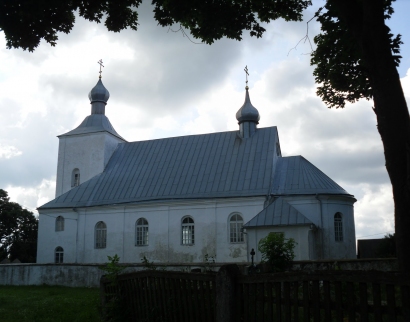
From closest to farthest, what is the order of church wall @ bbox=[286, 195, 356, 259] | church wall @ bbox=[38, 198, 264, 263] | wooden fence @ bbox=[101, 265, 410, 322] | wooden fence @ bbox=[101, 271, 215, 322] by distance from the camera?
1. wooden fence @ bbox=[101, 265, 410, 322]
2. wooden fence @ bbox=[101, 271, 215, 322]
3. church wall @ bbox=[286, 195, 356, 259]
4. church wall @ bbox=[38, 198, 264, 263]

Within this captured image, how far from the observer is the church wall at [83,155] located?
33.3 m

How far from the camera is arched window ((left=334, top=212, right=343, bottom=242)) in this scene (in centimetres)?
2556

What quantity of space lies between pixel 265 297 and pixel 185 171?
2452 cm

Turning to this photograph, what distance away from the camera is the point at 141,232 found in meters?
29.1

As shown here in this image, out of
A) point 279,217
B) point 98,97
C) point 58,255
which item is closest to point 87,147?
point 98,97

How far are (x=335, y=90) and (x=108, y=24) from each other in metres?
5.42

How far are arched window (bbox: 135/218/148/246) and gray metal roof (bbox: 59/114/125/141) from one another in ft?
27.1

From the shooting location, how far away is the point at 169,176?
30266mm

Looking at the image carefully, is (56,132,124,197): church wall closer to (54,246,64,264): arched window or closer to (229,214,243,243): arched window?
(54,246,64,264): arched window

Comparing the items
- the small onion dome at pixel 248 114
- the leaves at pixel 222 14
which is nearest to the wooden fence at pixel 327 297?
the leaves at pixel 222 14

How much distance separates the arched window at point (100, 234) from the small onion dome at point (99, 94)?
10.6 meters

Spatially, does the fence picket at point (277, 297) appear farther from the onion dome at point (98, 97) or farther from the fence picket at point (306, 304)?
the onion dome at point (98, 97)

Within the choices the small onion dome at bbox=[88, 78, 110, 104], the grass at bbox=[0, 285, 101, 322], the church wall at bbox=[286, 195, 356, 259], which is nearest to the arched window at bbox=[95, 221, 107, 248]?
the small onion dome at bbox=[88, 78, 110, 104]

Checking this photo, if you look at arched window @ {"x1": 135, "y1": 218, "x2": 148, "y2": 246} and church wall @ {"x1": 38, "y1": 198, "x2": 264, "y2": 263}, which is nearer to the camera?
church wall @ {"x1": 38, "y1": 198, "x2": 264, "y2": 263}
